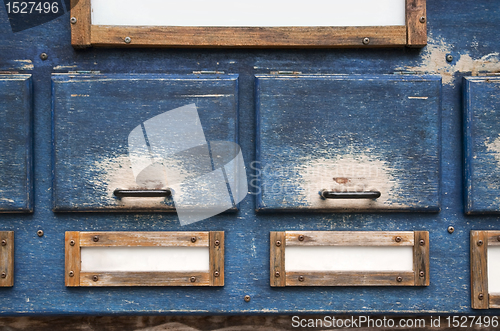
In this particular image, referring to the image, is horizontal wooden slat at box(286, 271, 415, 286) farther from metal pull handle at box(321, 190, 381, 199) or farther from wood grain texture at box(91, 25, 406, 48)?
wood grain texture at box(91, 25, 406, 48)

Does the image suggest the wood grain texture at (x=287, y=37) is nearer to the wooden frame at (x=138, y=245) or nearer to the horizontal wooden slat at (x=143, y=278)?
the wooden frame at (x=138, y=245)

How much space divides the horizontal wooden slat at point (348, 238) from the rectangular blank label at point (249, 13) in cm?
60

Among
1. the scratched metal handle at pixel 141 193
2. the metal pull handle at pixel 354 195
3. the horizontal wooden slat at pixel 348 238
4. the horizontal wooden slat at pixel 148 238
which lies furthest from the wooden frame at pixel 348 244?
the scratched metal handle at pixel 141 193

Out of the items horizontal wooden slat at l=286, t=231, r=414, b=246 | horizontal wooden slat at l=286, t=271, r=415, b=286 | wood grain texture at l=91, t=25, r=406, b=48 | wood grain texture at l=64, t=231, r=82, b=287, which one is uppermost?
wood grain texture at l=91, t=25, r=406, b=48

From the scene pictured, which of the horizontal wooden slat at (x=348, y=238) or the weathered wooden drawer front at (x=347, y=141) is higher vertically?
the weathered wooden drawer front at (x=347, y=141)

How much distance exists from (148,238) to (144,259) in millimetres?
63

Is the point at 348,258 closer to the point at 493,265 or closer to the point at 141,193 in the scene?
the point at 493,265

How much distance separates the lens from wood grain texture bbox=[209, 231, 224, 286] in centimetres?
108

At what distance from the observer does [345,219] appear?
1.10 m

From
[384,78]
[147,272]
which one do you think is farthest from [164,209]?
[384,78]

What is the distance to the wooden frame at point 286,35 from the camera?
42.1 inches

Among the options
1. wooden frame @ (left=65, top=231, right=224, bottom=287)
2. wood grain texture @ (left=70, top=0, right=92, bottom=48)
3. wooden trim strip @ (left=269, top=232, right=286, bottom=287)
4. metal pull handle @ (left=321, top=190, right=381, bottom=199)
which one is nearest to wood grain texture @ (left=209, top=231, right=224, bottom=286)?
wooden frame @ (left=65, top=231, right=224, bottom=287)
